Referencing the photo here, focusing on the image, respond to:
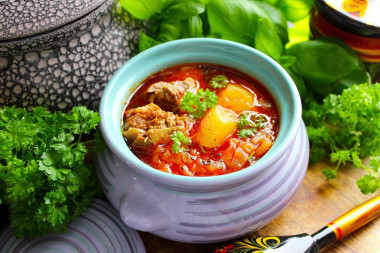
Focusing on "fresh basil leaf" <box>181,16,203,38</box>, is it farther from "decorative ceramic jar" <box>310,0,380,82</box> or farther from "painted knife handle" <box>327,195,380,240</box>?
"painted knife handle" <box>327,195,380,240</box>

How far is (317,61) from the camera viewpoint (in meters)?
2.11

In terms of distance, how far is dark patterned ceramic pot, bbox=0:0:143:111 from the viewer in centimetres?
167

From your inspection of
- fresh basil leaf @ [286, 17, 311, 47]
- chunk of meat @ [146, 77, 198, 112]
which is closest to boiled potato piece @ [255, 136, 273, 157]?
chunk of meat @ [146, 77, 198, 112]

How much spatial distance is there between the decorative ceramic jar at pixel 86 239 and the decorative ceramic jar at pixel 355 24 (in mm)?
1379

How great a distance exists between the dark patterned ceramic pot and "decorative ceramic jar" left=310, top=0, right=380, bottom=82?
93cm

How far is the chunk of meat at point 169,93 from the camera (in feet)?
5.73

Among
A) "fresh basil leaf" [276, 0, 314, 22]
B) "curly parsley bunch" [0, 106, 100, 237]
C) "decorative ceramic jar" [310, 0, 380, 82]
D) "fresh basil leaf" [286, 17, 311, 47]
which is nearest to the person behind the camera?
"curly parsley bunch" [0, 106, 100, 237]

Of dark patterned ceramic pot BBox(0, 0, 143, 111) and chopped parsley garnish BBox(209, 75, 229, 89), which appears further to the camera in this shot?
chopped parsley garnish BBox(209, 75, 229, 89)

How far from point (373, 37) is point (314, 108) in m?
0.44

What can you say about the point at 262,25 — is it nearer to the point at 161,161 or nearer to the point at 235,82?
the point at 235,82

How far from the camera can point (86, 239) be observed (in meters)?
1.77

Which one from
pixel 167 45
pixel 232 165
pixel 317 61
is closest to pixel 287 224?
pixel 232 165

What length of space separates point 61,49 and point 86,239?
2.66 ft

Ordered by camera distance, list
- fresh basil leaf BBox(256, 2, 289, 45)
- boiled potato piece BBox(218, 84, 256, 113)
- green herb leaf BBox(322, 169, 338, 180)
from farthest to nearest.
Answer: fresh basil leaf BBox(256, 2, 289, 45), green herb leaf BBox(322, 169, 338, 180), boiled potato piece BBox(218, 84, 256, 113)
